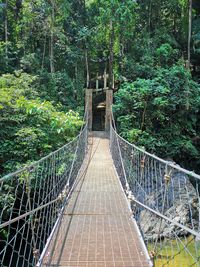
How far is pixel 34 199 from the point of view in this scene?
221cm

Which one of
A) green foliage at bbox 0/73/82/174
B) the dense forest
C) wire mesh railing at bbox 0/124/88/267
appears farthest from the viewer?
the dense forest

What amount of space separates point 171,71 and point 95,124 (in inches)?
235

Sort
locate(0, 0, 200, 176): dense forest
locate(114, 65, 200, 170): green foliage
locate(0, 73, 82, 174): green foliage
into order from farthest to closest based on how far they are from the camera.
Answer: locate(114, 65, 200, 170): green foliage < locate(0, 0, 200, 176): dense forest < locate(0, 73, 82, 174): green foliage

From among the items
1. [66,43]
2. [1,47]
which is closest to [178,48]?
[66,43]

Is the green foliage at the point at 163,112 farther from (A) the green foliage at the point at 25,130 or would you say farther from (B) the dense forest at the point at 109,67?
(A) the green foliage at the point at 25,130

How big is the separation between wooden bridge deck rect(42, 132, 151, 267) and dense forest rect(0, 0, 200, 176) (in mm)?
1958

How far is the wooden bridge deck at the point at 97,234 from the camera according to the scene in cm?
189

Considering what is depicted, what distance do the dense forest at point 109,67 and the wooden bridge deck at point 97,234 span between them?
1.96 meters

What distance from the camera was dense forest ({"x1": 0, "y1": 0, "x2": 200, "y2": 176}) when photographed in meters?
6.12

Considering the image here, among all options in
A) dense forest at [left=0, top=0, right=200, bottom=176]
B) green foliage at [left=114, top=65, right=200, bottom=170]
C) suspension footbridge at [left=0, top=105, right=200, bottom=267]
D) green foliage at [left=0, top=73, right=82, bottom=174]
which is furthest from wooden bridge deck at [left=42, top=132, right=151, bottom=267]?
green foliage at [left=114, top=65, right=200, bottom=170]

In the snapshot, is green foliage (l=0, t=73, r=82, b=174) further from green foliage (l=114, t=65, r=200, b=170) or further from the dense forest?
green foliage (l=114, t=65, r=200, b=170)

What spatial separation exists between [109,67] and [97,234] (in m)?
8.92

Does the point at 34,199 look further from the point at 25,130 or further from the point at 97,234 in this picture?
the point at 25,130

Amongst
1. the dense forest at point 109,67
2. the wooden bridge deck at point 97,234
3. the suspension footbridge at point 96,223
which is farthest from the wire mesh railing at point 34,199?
the dense forest at point 109,67
